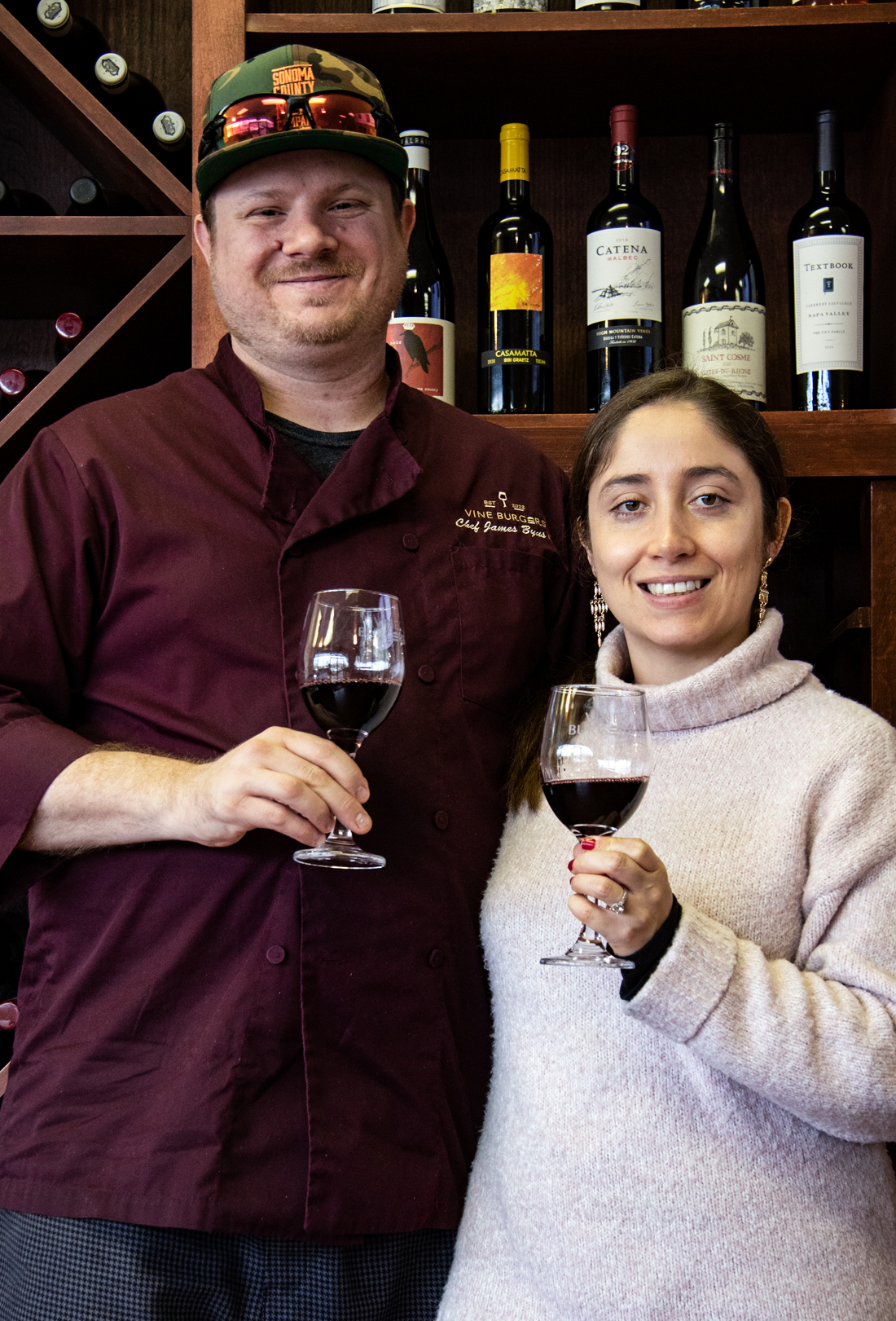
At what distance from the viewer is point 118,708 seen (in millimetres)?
1172

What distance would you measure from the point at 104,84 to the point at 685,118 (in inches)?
31.6

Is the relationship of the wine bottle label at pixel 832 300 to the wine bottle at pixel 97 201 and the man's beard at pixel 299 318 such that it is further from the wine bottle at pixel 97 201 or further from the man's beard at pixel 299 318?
the wine bottle at pixel 97 201

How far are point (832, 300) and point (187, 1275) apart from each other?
1268 mm

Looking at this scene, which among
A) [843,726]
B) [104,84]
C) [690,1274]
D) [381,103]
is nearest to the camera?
[690,1274]

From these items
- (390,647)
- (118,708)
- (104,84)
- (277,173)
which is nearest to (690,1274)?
(390,647)

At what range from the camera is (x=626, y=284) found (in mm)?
1550

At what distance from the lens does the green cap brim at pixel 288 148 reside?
3.97 feet

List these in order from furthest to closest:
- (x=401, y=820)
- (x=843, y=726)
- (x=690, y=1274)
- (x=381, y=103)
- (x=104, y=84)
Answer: (x=104, y=84)
(x=381, y=103)
(x=401, y=820)
(x=843, y=726)
(x=690, y=1274)

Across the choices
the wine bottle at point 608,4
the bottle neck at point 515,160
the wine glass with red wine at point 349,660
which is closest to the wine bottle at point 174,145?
the bottle neck at point 515,160

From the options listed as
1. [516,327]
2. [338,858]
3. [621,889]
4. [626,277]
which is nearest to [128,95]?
[516,327]

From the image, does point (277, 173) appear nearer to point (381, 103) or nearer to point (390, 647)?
point (381, 103)

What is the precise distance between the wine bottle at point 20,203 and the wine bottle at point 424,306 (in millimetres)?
534

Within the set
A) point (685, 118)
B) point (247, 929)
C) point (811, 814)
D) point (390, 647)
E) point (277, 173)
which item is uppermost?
point (685, 118)

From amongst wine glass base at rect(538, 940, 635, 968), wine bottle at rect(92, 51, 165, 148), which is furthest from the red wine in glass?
wine bottle at rect(92, 51, 165, 148)
